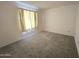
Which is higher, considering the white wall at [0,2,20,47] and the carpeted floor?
the white wall at [0,2,20,47]

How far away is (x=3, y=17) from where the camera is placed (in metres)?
2.80

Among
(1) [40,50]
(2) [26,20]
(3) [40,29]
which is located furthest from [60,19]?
(1) [40,50]

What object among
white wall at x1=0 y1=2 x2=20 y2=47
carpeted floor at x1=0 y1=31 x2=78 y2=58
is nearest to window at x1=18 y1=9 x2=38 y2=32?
white wall at x1=0 y1=2 x2=20 y2=47

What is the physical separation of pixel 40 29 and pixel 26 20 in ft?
6.47

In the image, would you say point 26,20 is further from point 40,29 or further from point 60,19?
point 60,19

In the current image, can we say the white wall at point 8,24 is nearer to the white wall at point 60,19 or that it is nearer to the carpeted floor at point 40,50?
the carpeted floor at point 40,50

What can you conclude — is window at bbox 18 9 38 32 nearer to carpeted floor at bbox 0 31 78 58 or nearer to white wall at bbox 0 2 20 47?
white wall at bbox 0 2 20 47

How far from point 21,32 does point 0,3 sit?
1642 mm

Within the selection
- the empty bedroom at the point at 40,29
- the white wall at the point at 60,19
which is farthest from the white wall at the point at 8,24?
the white wall at the point at 60,19

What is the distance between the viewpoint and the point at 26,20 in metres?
4.14

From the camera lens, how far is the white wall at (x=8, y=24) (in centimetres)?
279

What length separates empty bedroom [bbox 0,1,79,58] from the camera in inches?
96.4

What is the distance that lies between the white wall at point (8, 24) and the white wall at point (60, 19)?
9.21 feet

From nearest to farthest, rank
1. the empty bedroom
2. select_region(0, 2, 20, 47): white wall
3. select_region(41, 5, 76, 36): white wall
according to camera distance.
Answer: the empty bedroom → select_region(0, 2, 20, 47): white wall → select_region(41, 5, 76, 36): white wall
